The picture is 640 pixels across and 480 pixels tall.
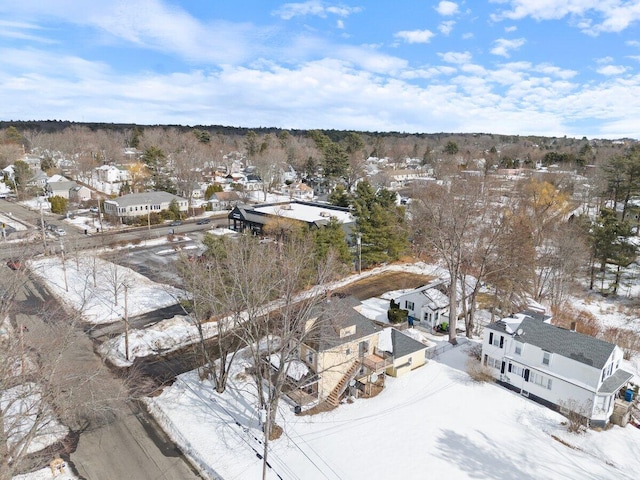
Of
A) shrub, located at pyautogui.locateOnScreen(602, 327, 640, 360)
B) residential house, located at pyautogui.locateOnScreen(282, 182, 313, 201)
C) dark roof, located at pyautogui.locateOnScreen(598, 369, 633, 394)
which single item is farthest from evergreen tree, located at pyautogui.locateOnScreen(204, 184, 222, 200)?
dark roof, located at pyautogui.locateOnScreen(598, 369, 633, 394)

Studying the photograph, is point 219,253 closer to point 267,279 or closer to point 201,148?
point 267,279

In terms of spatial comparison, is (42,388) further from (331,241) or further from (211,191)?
(211,191)

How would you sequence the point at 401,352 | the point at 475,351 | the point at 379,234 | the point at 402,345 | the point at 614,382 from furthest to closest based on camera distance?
the point at 379,234 → the point at 475,351 → the point at 402,345 → the point at 401,352 → the point at 614,382

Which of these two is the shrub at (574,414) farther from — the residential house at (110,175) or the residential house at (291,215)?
the residential house at (110,175)

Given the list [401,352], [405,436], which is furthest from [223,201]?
[405,436]

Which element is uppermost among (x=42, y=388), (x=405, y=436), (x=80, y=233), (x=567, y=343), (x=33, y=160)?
(x=33, y=160)

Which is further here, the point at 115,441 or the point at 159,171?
the point at 159,171

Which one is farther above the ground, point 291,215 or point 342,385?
point 291,215
